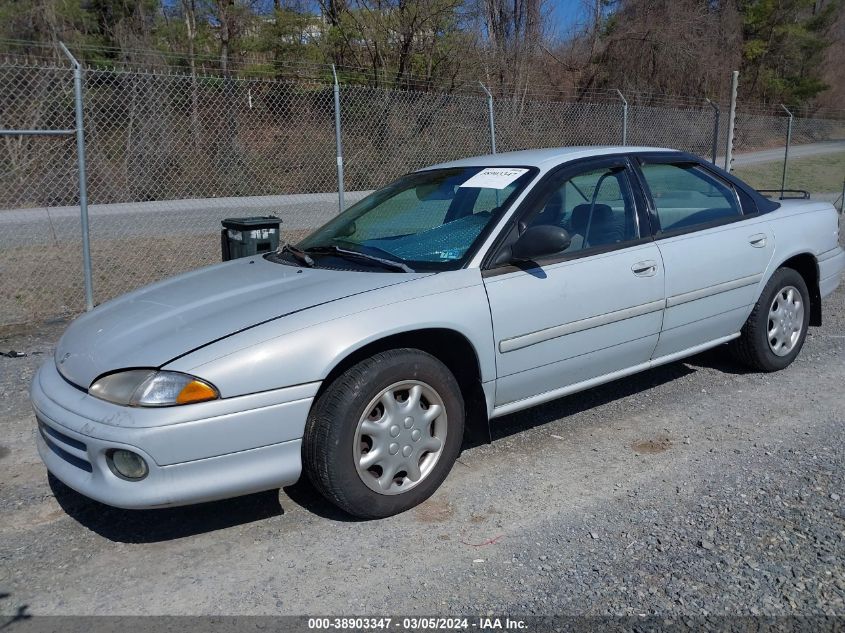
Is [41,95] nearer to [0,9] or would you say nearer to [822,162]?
[0,9]

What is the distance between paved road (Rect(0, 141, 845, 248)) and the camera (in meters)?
11.5

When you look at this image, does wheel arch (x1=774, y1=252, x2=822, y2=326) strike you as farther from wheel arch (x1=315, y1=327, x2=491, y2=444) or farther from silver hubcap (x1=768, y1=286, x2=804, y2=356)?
wheel arch (x1=315, y1=327, x2=491, y2=444)

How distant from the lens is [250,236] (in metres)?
6.70

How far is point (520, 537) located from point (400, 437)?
0.68 m

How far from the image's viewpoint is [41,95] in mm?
12367

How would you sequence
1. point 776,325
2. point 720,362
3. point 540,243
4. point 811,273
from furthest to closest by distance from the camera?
point 720,362, point 811,273, point 776,325, point 540,243

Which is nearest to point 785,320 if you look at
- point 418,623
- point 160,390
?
point 418,623

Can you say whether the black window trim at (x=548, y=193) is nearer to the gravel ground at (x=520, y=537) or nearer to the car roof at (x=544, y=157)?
the car roof at (x=544, y=157)

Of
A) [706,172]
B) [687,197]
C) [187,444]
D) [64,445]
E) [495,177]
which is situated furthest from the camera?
[706,172]

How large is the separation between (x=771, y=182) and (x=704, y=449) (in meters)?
19.9

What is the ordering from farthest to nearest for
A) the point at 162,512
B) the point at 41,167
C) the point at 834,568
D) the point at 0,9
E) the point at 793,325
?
the point at 0,9, the point at 41,167, the point at 793,325, the point at 162,512, the point at 834,568

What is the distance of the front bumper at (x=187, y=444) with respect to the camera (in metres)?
3.07

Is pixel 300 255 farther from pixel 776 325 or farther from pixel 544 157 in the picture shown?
pixel 776 325

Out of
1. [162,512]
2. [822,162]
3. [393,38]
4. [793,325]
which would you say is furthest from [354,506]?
[822,162]
